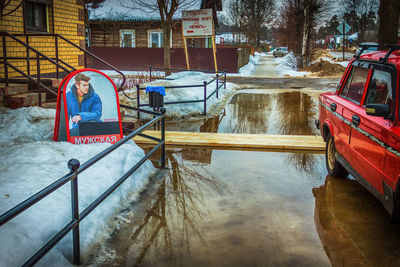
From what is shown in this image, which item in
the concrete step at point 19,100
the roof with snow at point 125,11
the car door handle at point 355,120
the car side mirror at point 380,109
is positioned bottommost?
the concrete step at point 19,100

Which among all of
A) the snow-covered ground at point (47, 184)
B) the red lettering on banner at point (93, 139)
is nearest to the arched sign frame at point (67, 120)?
the red lettering on banner at point (93, 139)

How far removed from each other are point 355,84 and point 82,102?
13.5ft

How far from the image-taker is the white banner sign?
21562 millimetres

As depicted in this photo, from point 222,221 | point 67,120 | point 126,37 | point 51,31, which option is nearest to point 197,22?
point 51,31

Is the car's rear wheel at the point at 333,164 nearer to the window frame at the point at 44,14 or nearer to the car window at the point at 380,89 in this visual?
the car window at the point at 380,89

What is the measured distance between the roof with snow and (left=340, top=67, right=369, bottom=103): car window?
79.2 feet

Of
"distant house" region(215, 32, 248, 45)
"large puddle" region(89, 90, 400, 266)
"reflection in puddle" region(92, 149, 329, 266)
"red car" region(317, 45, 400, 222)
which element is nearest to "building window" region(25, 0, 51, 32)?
"large puddle" region(89, 90, 400, 266)

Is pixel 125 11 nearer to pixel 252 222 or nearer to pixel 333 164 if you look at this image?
pixel 333 164

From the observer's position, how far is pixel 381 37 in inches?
628

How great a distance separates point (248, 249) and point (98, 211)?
5.69 feet

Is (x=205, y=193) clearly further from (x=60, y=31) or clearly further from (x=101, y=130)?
(x=60, y=31)

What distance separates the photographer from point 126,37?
3167cm

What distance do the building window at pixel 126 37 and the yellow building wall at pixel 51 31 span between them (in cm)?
1641

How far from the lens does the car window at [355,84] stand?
5.53 meters
